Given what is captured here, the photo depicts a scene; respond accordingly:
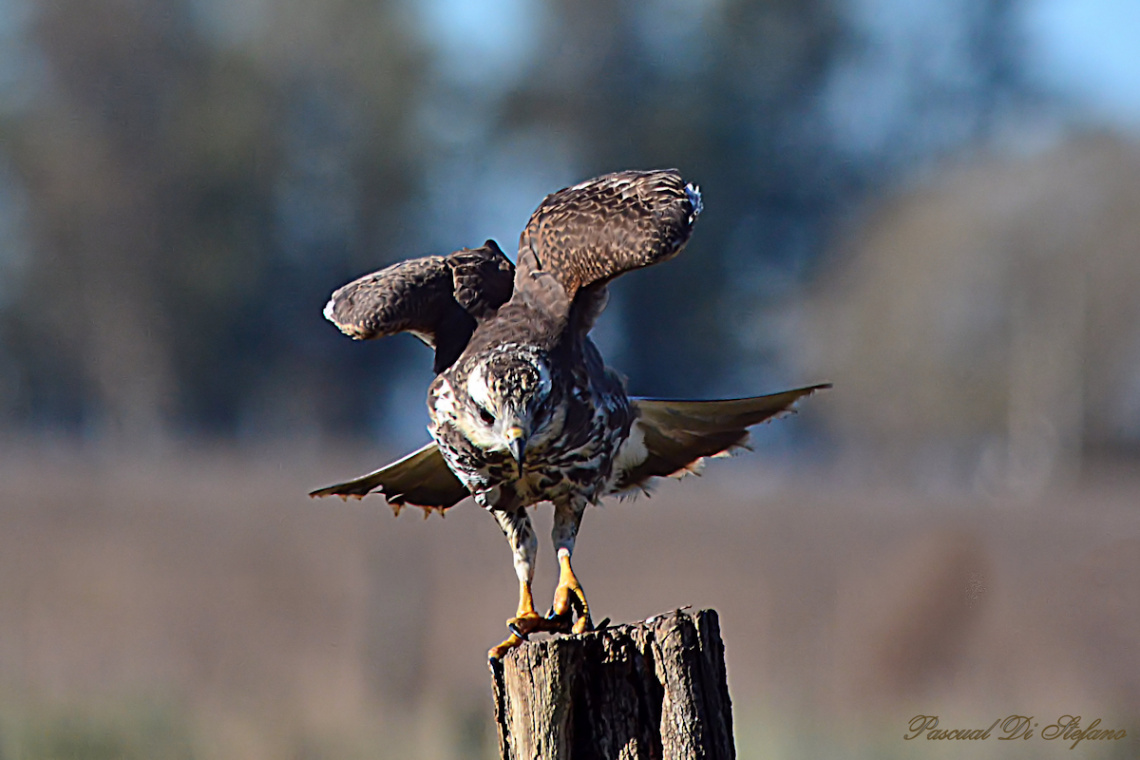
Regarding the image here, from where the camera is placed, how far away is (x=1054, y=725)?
907 cm

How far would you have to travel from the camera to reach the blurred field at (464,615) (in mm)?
9086

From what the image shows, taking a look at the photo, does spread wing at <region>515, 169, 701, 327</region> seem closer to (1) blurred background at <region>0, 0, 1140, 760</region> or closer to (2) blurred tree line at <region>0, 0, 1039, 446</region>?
(1) blurred background at <region>0, 0, 1140, 760</region>

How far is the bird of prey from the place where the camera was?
5.16 m

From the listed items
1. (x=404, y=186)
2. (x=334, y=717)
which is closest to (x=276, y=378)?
Answer: (x=404, y=186)

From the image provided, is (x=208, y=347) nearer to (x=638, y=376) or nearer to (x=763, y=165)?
(x=638, y=376)

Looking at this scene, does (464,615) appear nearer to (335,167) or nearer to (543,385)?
(543,385)

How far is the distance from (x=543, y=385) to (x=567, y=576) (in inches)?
25.6

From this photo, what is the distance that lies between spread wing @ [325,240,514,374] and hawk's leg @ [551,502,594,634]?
67cm

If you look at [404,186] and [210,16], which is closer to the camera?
[404,186]

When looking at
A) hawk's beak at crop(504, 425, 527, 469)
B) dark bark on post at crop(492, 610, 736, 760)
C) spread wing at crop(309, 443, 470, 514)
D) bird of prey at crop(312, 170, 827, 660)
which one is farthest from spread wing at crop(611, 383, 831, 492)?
dark bark on post at crop(492, 610, 736, 760)

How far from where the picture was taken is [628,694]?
4129 mm

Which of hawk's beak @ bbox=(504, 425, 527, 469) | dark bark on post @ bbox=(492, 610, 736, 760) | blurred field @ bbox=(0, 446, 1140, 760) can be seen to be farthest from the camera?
blurred field @ bbox=(0, 446, 1140, 760)

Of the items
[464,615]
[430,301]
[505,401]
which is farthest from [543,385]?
[464,615]

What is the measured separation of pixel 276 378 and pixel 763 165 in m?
13.2
